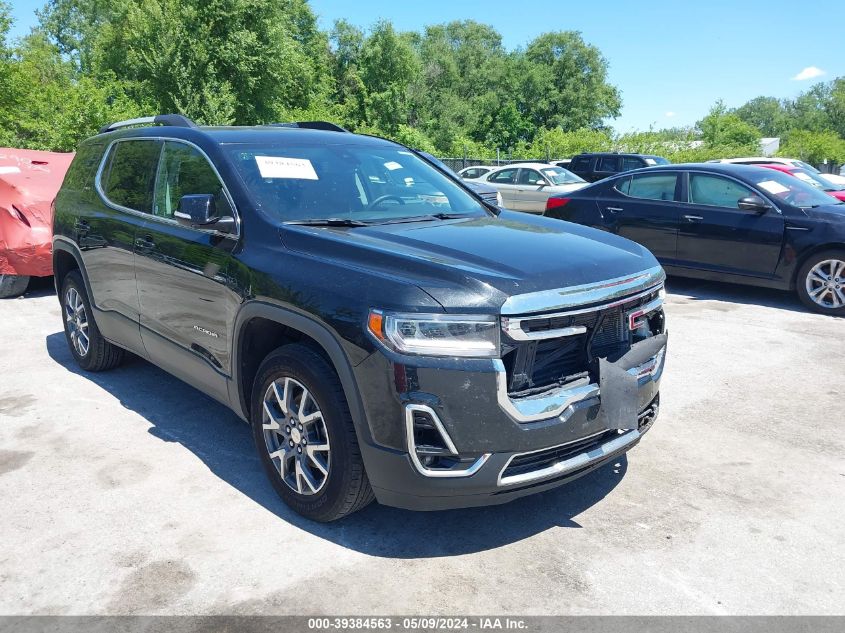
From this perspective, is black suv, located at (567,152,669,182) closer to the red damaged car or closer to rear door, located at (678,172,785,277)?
rear door, located at (678,172,785,277)

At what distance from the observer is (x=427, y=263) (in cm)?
306

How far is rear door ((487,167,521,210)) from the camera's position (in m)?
19.0

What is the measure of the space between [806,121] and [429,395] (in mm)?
129296

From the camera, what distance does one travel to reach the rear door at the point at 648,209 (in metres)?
8.88

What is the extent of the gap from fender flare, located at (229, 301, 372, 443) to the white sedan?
15091mm

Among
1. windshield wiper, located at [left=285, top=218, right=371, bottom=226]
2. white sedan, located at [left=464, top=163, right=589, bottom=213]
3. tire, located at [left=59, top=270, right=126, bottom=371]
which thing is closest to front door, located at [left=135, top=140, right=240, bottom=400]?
windshield wiper, located at [left=285, top=218, right=371, bottom=226]

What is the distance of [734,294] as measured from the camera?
8984mm

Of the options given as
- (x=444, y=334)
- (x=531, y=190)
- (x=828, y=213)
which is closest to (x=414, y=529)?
(x=444, y=334)

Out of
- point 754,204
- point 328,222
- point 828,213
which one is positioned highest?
point 328,222

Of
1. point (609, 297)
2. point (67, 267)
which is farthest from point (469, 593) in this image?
point (67, 267)

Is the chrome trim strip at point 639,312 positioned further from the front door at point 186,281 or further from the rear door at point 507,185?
the rear door at point 507,185

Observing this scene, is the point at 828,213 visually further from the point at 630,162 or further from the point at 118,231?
the point at 630,162

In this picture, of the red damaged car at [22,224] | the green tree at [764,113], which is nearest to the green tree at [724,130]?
the red damaged car at [22,224]

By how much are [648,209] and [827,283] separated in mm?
2207
